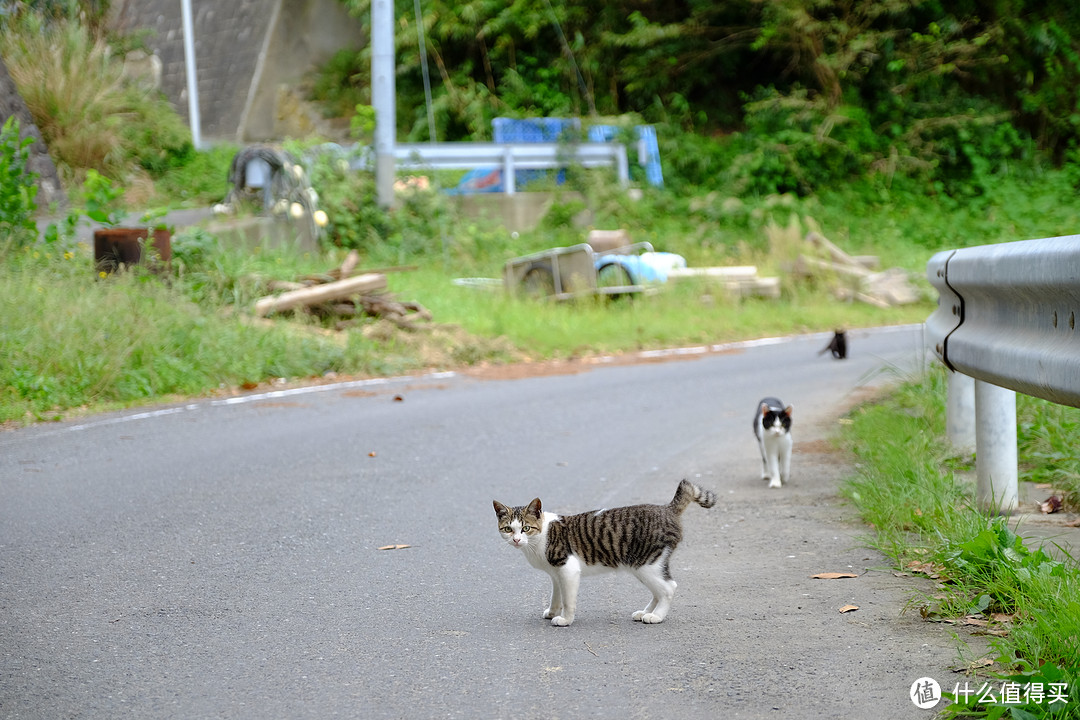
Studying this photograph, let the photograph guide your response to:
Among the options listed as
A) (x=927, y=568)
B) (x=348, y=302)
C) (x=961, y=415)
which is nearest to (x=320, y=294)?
(x=348, y=302)

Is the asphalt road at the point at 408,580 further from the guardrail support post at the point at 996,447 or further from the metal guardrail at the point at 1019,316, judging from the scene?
the metal guardrail at the point at 1019,316

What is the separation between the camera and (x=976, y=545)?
4582 millimetres

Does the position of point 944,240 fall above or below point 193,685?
above

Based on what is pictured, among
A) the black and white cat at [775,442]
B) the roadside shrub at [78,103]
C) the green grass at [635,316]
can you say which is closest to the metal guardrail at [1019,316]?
the black and white cat at [775,442]

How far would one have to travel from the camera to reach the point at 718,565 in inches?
217

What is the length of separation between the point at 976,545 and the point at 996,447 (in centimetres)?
98

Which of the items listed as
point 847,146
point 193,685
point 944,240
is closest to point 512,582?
point 193,685

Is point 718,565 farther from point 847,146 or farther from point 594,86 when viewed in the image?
point 594,86

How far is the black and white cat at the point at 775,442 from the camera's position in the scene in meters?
7.10

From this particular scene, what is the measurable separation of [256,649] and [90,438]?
523 centimetres

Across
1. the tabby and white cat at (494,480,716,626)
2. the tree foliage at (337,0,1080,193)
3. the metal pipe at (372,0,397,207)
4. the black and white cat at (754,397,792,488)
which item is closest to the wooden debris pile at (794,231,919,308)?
the tree foliage at (337,0,1080,193)

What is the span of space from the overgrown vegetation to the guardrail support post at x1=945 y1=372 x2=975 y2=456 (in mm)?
104

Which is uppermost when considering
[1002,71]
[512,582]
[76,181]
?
[1002,71]

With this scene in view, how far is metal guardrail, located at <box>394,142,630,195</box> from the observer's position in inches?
968
